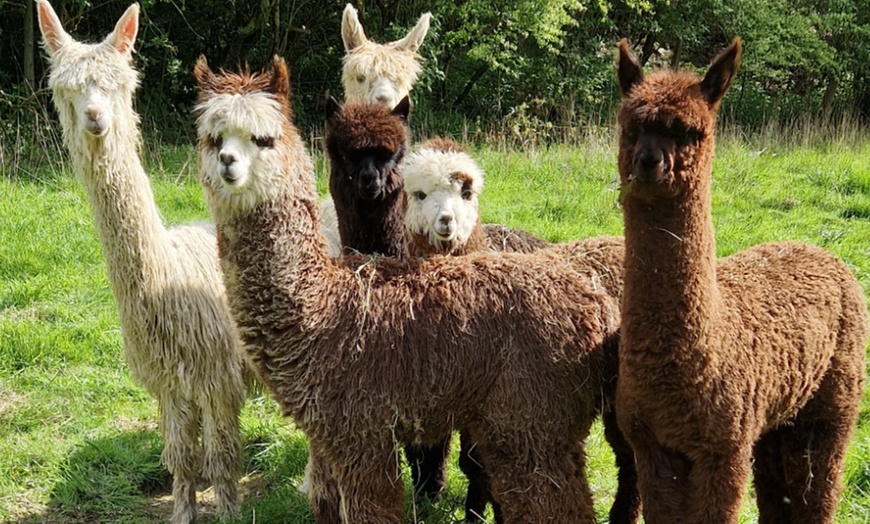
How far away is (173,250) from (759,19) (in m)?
12.8

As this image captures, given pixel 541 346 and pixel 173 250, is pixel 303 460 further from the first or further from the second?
pixel 541 346

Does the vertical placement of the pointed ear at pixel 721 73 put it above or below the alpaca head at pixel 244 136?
above

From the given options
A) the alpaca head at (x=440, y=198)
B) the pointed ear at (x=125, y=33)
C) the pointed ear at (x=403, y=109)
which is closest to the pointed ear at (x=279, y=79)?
the pointed ear at (x=403, y=109)

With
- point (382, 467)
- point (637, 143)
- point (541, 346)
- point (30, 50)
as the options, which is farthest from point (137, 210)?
point (30, 50)

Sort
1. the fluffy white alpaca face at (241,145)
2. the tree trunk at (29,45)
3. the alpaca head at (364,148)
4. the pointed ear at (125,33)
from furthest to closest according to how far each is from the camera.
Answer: the tree trunk at (29,45)
the pointed ear at (125,33)
the alpaca head at (364,148)
the fluffy white alpaca face at (241,145)

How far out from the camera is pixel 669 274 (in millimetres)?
2854

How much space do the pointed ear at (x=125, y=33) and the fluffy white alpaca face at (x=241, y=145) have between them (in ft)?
4.90

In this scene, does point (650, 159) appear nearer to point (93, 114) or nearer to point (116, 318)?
point (93, 114)

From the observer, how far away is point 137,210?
416cm

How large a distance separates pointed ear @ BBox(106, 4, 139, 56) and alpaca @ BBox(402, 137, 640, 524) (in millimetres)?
1570

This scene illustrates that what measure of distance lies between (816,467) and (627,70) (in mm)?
1808

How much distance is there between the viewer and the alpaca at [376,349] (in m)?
→ 3.12

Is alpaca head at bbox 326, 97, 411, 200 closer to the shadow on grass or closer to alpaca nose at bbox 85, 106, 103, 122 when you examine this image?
alpaca nose at bbox 85, 106, 103, 122

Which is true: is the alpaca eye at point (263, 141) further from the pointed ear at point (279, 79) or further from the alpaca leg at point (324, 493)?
the alpaca leg at point (324, 493)
